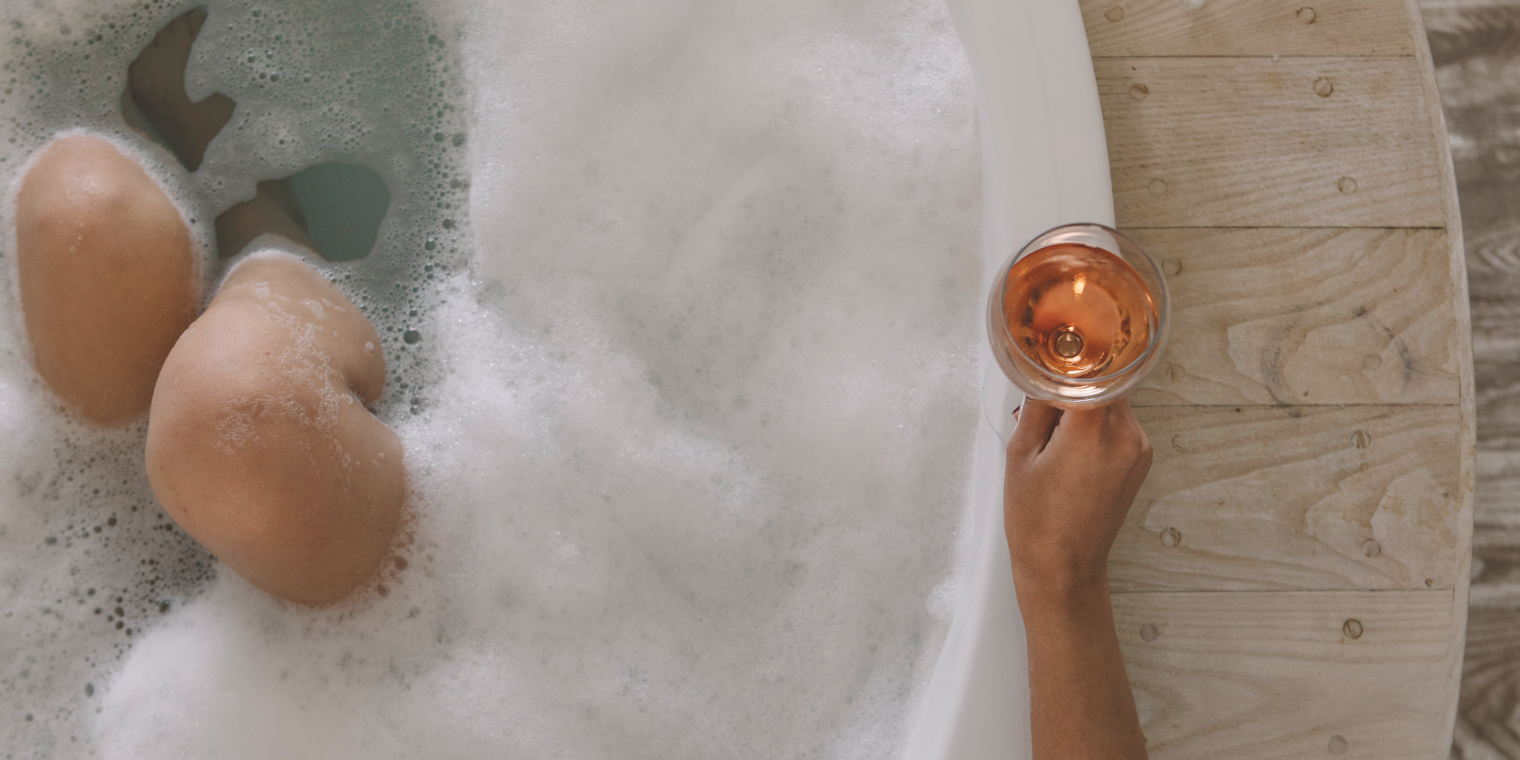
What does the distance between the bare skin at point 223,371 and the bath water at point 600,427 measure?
5cm

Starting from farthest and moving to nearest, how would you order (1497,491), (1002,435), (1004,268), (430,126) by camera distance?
(1497,491) < (430,126) < (1002,435) < (1004,268)

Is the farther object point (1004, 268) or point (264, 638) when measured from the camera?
point (264, 638)

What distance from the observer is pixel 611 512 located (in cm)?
90

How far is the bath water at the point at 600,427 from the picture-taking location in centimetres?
85

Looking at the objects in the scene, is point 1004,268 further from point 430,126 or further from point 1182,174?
point 430,126

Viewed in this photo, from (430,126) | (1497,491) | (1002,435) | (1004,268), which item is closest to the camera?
(1004,268)

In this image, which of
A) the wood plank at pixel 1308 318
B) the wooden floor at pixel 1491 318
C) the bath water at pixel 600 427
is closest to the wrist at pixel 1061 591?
the bath water at pixel 600 427

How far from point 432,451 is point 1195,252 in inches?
32.0

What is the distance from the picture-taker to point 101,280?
2.62ft

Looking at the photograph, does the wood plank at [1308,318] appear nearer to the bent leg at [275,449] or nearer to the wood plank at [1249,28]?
the wood plank at [1249,28]

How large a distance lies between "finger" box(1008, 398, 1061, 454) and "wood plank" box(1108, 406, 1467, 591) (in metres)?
0.20

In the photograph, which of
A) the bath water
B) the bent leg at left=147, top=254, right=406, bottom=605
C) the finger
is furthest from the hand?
the bent leg at left=147, top=254, right=406, bottom=605

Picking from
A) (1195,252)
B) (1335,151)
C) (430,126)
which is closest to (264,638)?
(430,126)

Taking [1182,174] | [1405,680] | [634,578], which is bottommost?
[1405,680]
